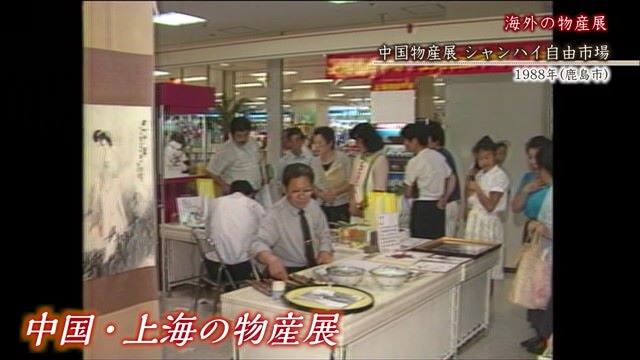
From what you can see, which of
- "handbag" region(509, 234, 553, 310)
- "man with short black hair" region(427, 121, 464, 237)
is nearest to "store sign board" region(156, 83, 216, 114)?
"man with short black hair" region(427, 121, 464, 237)

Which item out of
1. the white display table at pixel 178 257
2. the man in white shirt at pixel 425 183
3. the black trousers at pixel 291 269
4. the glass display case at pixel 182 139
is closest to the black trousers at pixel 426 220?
the man in white shirt at pixel 425 183

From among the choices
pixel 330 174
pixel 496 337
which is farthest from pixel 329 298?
pixel 496 337

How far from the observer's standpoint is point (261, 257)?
6.51 feet

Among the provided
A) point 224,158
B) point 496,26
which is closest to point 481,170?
point 224,158

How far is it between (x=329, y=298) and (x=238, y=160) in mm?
608

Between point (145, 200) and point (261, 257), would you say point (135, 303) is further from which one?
point (261, 257)

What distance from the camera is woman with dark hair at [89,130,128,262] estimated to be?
108 centimetres

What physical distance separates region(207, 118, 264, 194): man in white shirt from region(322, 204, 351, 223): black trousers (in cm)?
25

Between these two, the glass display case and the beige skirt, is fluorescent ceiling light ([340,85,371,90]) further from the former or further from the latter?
the beige skirt

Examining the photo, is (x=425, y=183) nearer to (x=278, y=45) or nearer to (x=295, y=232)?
(x=295, y=232)

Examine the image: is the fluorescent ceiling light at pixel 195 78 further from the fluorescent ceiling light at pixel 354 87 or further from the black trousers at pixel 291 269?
the black trousers at pixel 291 269

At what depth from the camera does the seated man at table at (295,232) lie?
193 centimetres
